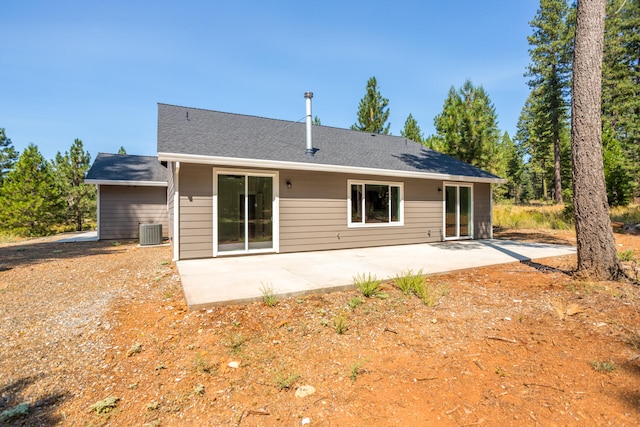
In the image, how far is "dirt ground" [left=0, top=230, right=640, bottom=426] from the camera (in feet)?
6.66

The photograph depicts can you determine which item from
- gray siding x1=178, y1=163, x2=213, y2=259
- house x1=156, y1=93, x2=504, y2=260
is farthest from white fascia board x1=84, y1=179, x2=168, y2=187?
gray siding x1=178, y1=163, x2=213, y2=259

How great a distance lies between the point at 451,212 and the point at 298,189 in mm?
5642

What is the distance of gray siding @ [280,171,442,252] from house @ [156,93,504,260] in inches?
1.1

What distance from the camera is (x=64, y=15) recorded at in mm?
7832

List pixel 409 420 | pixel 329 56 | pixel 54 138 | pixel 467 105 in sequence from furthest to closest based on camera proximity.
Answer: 1. pixel 54 138
2. pixel 467 105
3. pixel 329 56
4. pixel 409 420

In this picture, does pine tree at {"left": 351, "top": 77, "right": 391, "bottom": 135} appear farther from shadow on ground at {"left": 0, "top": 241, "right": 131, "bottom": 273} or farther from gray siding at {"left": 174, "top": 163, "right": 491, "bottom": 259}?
shadow on ground at {"left": 0, "top": 241, "right": 131, "bottom": 273}

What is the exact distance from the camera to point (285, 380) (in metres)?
2.37

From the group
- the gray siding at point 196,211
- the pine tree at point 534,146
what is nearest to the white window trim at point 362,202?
the gray siding at point 196,211

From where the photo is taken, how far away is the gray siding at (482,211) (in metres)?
10.8

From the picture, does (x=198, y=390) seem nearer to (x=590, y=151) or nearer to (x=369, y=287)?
(x=369, y=287)

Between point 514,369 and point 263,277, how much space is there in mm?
3569

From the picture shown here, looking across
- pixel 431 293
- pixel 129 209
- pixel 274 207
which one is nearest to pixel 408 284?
pixel 431 293

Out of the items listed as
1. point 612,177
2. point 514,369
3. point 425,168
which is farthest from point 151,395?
point 612,177

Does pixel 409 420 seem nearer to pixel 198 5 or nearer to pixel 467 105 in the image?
pixel 198 5
